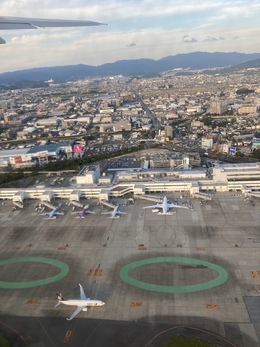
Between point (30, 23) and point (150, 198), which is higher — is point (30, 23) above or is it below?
above

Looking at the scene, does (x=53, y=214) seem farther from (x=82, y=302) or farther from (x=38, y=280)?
(x=82, y=302)

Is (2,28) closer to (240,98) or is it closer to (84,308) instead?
(84,308)

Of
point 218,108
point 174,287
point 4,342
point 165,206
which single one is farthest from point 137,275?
point 218,108

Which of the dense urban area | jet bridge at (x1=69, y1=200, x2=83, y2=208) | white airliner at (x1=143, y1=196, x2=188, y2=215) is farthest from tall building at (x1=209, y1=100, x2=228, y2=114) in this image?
jet bridge at (x1=69, y1=200, x2=83, y2=208)

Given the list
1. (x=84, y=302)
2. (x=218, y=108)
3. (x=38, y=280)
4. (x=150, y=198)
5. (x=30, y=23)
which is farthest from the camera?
(x=218, y=108)

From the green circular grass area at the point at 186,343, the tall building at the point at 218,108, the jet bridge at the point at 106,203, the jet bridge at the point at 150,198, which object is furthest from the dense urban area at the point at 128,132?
the green circular grass area at the point at 186,343

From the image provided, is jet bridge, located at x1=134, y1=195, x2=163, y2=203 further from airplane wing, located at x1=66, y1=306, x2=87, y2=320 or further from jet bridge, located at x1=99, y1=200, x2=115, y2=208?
airplane wing, located at x1=66, y1=306, x2=87, y2=320

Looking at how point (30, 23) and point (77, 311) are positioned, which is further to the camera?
point (77, 311)
